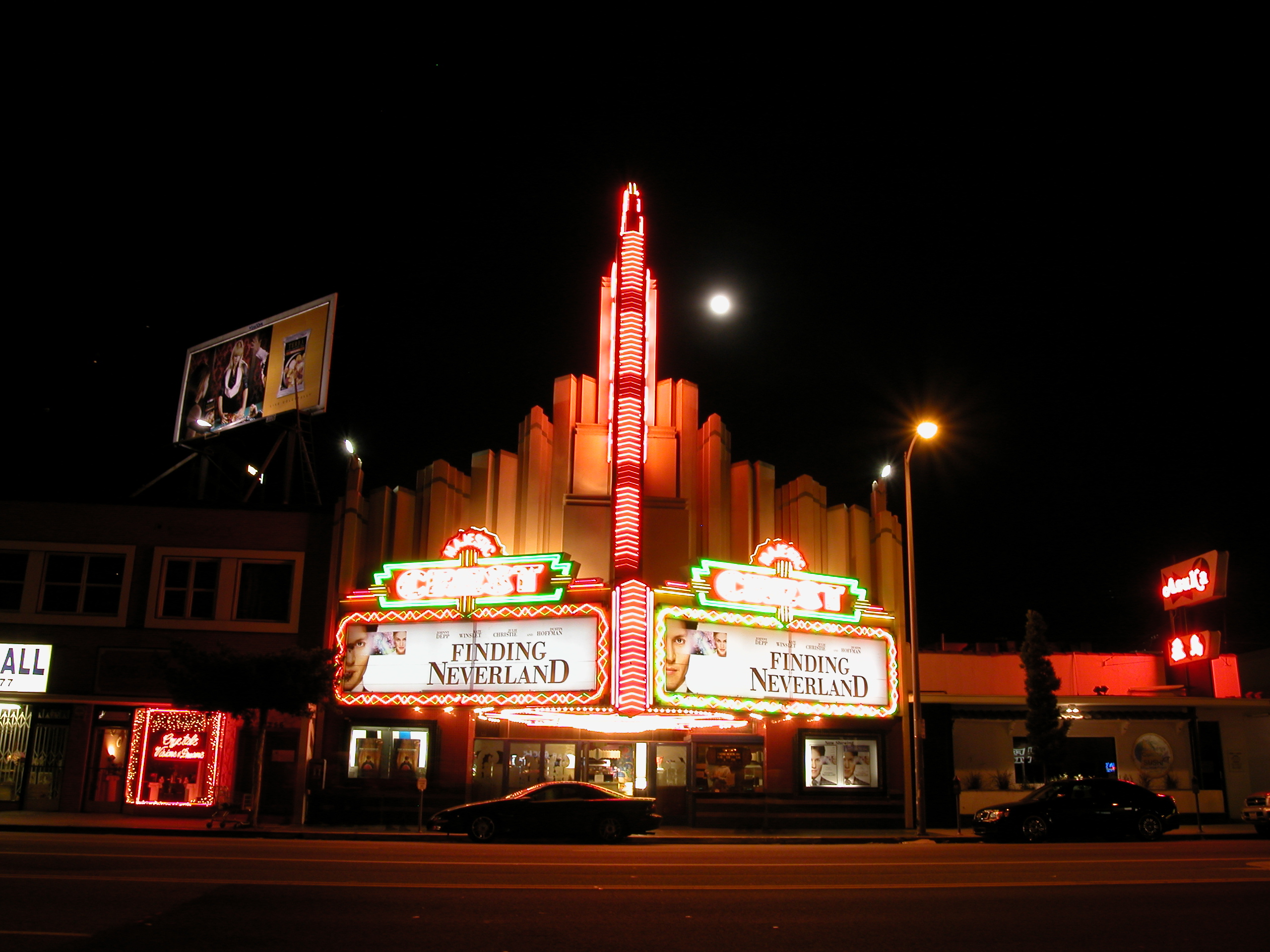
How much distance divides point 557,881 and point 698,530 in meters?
16.9

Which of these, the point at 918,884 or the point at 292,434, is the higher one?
the point at 292,434

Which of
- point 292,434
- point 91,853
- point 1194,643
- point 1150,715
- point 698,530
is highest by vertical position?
point 292,434

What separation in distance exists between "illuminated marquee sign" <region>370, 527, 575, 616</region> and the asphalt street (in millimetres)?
9391

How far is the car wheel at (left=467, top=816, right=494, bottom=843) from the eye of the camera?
21.2m

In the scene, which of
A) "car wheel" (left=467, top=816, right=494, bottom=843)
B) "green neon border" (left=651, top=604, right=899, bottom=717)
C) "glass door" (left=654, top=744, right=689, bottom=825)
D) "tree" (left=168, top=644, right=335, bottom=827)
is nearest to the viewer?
"car wheel" (left=467, top=816, right=494, bottom=843)

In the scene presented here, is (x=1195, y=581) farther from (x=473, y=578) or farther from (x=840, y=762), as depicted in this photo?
(x=473, y=578)

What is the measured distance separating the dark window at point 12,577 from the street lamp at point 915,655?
939 inches

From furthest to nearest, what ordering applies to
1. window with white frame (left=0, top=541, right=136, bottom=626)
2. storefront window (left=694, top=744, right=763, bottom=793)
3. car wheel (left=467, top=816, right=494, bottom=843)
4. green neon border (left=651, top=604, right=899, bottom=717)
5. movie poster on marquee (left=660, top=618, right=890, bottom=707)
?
window with white frame (left=0, top=541, right=136, bottom=626)
storefront window (left=694, top=744, right=763, bottom=793)
movie poster on marquee (left=660, top=618, right=890, bottom=707)
green neon border (left=651, top=604, right=899, bottom=717)
car wheel (left=467, top=816, right=494, bottom=843)

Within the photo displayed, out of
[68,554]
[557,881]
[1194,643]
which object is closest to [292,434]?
[68,554]

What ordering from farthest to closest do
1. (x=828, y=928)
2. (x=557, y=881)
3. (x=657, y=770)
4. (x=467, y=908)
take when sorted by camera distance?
(x=657, y=770)
(x=557, y=881)
(x=467, y=908)
(x=828, y=928)

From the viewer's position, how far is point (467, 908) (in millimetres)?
10484

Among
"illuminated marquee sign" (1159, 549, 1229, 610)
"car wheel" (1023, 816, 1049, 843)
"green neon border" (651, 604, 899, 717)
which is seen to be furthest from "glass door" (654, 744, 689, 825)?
"illuminated marquee sign" (1159, 549, 1229, 610)

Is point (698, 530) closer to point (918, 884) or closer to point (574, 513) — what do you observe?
point (574, 513)

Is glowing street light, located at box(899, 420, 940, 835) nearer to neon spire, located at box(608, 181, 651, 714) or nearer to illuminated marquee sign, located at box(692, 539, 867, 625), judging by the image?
illuminated marquee sign, located at box(692, 539, 867, 625)
